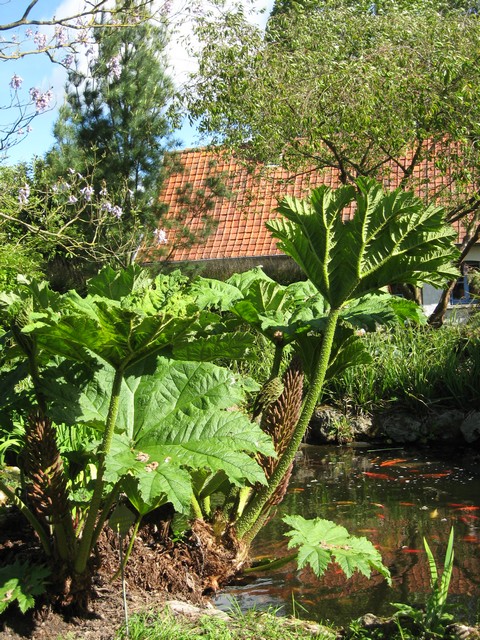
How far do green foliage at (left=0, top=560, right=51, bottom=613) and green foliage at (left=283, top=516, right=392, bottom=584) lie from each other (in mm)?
915

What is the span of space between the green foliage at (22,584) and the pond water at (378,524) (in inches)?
39.2

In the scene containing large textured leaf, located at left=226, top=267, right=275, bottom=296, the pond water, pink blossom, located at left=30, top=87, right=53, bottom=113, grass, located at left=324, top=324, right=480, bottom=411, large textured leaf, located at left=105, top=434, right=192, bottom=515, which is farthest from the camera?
grass, located at left=324, top=324, right=480, bottom=411

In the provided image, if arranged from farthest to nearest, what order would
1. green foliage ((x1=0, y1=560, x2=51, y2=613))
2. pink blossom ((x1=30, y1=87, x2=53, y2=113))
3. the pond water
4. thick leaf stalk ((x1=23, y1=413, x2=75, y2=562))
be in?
pink blossom ((x1=30, y1=87, x2=53, y2=113)) < the pond water < thick leaf stalk ((x1=23, y1=413, x2=75, y2=562)) < green foliage ((x1=0, y1=560, x2=51, y2=613))

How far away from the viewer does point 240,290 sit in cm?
412

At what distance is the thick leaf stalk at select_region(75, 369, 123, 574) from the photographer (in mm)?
2801

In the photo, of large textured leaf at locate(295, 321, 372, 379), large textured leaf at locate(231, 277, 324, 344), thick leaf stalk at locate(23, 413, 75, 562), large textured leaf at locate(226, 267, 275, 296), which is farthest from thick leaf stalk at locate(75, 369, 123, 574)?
large textured leaf at locate(226, 267, 275, 296)

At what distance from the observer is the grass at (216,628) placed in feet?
9.27

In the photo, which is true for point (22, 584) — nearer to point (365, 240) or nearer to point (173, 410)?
point (173, 410)

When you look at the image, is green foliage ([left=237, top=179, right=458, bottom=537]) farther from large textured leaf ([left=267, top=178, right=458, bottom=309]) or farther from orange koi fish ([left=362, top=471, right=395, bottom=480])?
orange koi fish ([left=362, top=471, right=395, bottom=480])

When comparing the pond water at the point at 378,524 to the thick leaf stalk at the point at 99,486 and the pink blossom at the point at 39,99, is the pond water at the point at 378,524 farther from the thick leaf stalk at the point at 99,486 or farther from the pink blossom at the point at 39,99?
the pink blossom at the point at 39,99

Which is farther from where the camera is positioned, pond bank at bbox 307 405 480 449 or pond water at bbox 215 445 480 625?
pond bank at bbox 307 405 480 449

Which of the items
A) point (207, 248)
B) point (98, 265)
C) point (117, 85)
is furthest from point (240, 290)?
point (207, 248)

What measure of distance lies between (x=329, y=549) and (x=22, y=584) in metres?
1.12

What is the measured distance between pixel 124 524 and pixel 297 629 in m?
0.78
